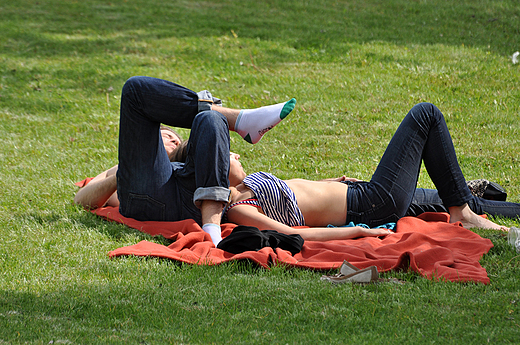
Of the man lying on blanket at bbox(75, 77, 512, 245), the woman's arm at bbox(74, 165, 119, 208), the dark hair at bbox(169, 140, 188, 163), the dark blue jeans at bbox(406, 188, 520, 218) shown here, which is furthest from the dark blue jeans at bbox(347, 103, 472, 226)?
the woman's arm at bbox(74, 165, 119, 208)

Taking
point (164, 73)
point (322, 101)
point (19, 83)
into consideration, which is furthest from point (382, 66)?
point (19, 83)

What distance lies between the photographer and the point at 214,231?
3906 mm

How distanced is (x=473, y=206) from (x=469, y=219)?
387 millimetres

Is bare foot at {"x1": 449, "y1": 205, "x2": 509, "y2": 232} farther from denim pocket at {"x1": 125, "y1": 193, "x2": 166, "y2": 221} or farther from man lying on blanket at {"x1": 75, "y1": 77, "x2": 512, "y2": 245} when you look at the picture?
denim pocket at {"x1": 125, "y1": 193, "x2": 166, "y2": 221}

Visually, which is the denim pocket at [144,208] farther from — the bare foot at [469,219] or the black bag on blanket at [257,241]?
the bare foot at [469,219]

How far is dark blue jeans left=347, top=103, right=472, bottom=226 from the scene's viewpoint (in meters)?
4.16

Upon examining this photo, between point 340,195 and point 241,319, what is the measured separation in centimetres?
178

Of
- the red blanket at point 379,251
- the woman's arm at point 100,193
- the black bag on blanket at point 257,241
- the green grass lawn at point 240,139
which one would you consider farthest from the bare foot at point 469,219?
the woman's arm at point 100,193

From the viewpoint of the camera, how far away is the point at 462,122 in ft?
24.9

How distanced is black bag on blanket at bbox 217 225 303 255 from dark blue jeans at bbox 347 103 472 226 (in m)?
0.75

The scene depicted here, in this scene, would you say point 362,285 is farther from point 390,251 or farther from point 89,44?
point 89,44

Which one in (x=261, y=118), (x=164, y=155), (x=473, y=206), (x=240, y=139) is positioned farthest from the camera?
(x=240, y=139)

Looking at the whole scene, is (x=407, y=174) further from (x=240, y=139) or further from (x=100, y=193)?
(x=240, y=139)

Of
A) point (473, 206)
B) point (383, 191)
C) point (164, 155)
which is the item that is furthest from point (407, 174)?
point (164, 155)
